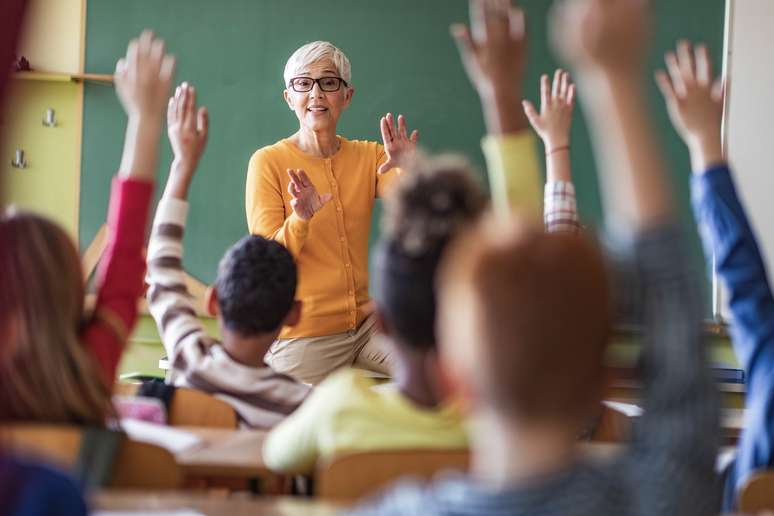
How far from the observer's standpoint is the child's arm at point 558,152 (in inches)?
86.0

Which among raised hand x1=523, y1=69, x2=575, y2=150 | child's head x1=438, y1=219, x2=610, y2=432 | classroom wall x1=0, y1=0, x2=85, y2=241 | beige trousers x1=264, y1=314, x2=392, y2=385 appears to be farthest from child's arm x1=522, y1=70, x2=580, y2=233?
classroom wall x1=0, y1=0, x2=85, y2=241

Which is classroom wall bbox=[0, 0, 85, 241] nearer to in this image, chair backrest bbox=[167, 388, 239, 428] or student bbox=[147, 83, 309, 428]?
student bbox=[147, 83, 309, 428]

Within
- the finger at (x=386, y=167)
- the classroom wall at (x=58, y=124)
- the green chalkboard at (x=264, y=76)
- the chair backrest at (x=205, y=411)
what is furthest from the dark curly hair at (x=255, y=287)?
the classroom wall at (x=58, y=124)

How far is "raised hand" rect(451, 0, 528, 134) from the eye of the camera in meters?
1.57

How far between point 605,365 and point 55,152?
4.76m

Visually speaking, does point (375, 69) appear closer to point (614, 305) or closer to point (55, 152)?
point (55, 152)

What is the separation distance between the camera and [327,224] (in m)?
3.99

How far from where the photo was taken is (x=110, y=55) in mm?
5281

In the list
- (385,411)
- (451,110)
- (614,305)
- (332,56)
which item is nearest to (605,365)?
(614,305)

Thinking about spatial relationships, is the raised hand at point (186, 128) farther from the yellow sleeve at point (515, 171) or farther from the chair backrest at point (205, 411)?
the yellow sleeve at point (515, 171)

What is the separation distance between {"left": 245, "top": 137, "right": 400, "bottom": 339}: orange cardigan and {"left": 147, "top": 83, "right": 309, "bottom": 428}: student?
1323 millimetres

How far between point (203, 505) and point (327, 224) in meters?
2.61

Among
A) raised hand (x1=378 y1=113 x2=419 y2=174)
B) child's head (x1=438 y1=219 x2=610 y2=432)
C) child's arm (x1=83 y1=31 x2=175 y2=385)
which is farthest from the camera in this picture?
raised hand (x1=378 y1=113 x2=419 y2=174)

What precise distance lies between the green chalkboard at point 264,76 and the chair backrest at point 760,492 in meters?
3.80
